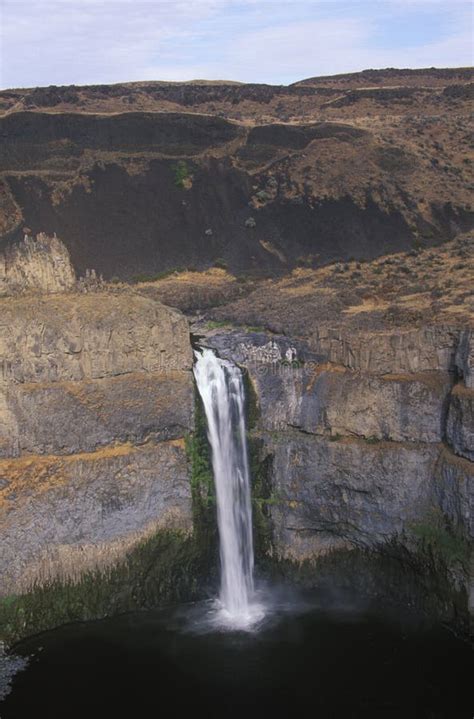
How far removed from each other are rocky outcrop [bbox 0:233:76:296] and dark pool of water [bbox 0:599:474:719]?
413 inches

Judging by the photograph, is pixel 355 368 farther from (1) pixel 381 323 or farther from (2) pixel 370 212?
(2) pixel 370 212

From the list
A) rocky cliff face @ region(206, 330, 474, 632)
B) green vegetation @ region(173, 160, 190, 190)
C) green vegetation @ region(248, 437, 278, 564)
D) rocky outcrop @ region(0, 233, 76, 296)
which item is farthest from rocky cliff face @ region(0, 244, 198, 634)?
green vegetation @ region(173, 160, 190, 190)

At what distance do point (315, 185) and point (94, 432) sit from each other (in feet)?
96.8

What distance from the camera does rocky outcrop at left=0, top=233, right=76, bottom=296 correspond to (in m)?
29.2

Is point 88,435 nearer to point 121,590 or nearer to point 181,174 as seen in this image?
point 121,590

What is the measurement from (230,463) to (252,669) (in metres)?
7.29

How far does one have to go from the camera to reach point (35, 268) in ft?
96.6

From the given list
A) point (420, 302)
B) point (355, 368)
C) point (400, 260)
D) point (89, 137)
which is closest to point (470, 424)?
point (355, 368)

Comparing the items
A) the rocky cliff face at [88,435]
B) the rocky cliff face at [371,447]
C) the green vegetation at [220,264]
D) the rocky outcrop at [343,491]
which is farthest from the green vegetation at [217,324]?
the green vegetation at [220,264]

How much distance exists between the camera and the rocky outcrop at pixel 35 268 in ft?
95.8

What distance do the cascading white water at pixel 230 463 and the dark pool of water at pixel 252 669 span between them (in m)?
2.33

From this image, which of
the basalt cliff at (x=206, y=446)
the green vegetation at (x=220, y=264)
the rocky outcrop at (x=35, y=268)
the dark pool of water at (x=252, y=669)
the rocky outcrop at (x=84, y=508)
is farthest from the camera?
the green vegetation at (x=220, y=264)

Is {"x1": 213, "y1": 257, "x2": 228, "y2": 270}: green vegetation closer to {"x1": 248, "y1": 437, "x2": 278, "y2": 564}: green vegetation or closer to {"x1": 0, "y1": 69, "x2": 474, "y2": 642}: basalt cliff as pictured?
{"x1": 0, "y1": 69, "x2": 474, "y2": 642}: basalt cliff

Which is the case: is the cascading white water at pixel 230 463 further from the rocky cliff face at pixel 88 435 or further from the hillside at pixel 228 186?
the hillside at pixel 228 186
